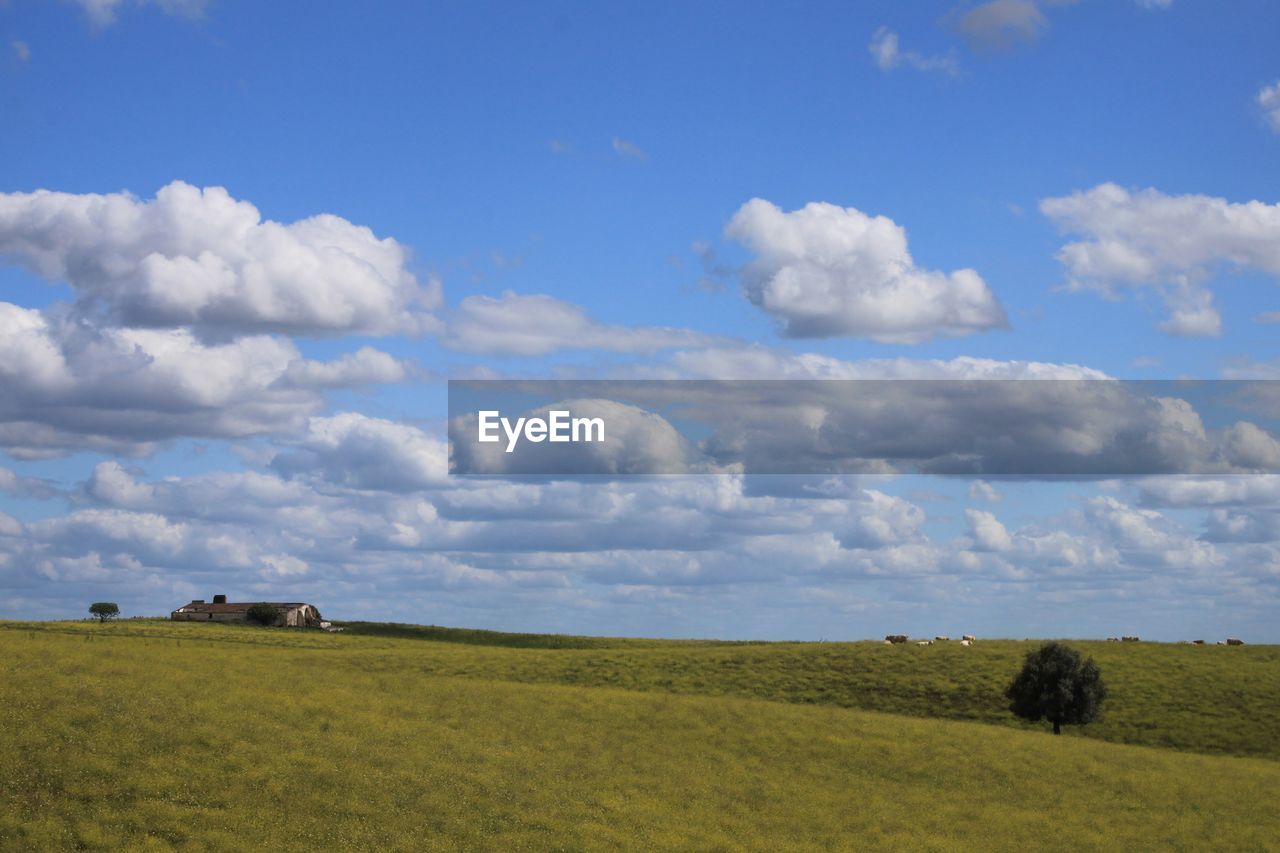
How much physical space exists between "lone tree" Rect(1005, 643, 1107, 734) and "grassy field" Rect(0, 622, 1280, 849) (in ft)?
7.61

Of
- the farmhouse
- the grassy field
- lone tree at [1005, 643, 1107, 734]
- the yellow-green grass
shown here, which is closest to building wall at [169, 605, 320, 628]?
the farmhouse

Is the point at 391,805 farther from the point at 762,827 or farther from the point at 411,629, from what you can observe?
the point at 411,629

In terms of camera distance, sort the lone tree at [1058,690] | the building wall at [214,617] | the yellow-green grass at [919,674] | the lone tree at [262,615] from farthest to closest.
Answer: the building wall at [214,617], the lone tree at [262,615], the yellow-green grass at [919,674], the lone tree at [1058,690]

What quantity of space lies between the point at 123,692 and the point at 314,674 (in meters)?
18.7

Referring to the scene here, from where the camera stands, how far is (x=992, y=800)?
58.5 metres

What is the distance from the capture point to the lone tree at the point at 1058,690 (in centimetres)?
7969

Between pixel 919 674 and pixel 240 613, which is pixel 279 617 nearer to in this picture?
pixel 240 613

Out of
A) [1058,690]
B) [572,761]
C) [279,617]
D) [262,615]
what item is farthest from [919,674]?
[262,615]

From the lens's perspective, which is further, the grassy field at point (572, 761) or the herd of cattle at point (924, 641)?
the herd of cattle at point (924, 641)

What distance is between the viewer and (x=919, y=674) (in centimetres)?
9056

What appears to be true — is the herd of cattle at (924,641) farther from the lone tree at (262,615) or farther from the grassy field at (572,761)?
the lone tree at (262,615)

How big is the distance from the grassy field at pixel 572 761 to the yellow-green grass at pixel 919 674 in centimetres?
39

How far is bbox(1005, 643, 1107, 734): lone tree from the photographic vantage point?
79.7 meters

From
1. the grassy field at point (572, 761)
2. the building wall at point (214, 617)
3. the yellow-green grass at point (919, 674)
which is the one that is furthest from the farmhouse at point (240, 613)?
the grassy field at point (572, 761)
